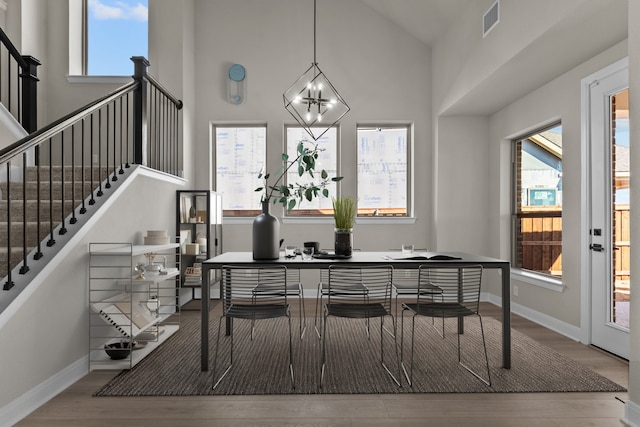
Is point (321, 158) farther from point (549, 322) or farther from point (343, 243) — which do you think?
point (549, 322)

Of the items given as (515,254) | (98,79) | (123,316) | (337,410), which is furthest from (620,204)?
(98,79)

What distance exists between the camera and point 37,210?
295cm

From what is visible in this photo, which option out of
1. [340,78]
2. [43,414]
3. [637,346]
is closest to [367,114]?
[340,78]

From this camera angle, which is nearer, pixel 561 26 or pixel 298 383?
pixel 298 383

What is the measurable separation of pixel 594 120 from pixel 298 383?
3275mm

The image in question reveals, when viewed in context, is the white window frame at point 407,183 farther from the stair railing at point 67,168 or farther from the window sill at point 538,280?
the stair railing at point 67,168

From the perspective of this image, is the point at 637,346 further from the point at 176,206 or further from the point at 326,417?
the point at 176,206

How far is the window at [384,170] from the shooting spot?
6051mm

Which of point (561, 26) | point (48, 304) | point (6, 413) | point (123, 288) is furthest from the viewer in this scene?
point (123, 288)

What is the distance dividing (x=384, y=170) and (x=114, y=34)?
4168mm

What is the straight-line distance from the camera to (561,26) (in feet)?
9.80

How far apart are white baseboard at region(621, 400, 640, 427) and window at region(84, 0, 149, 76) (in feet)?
20.2

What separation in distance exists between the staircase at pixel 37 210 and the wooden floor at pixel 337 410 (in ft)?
3.15

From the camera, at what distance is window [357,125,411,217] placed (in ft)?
19.9
